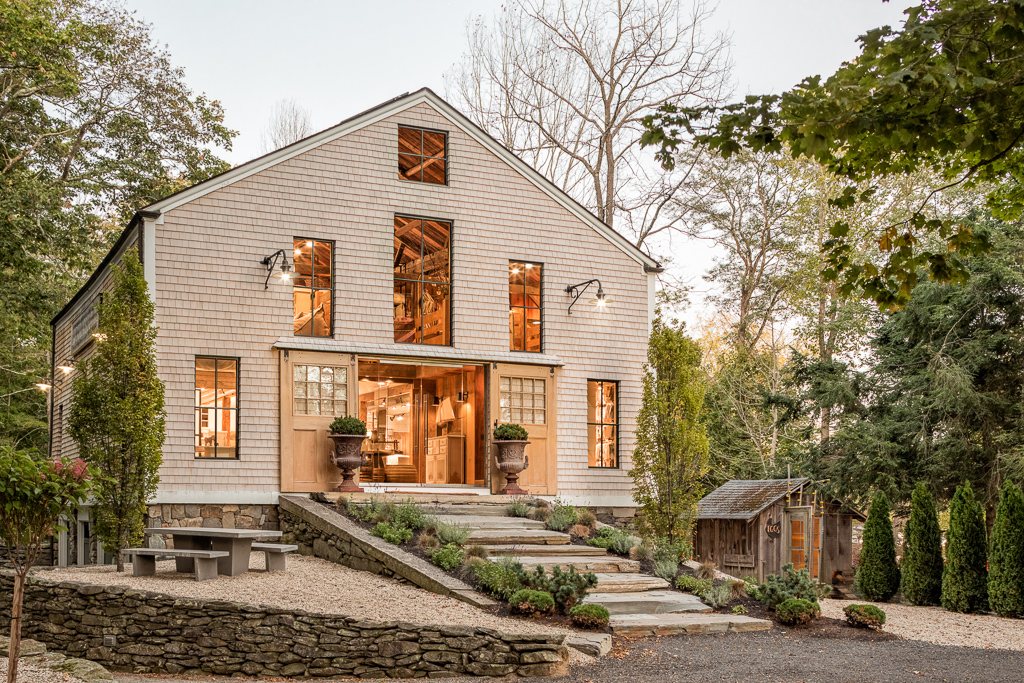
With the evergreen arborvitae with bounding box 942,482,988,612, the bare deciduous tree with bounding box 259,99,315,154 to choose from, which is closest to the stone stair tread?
the evergreen arborvitae with bounding box 942,482,988,612

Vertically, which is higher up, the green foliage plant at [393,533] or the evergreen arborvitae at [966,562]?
the green foliage plant at [393,533]

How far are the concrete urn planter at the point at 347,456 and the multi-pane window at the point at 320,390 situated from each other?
593 mm

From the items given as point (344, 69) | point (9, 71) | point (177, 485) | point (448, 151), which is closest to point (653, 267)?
point (448, 151)

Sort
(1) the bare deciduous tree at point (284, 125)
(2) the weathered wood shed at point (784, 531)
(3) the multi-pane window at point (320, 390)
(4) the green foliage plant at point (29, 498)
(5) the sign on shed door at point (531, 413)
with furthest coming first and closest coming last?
(1) the bare deciduous tree at point (284, 125), (2) the weathered wood shed at point (784, 531), (5) the sign on shed door at point (531, 413), (3) the multi-pane window at point (320, 390), (4) the green foliage plant at point (29, 498)

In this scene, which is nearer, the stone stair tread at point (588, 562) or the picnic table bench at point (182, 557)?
the picnic table bench at point (182, 557)

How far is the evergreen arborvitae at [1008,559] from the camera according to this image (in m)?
12.2

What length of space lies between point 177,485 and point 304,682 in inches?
213

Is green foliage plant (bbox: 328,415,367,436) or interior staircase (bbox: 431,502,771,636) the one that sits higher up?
green foliage plant (bbox: 328,415,367,436)

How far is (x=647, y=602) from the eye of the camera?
973 cm

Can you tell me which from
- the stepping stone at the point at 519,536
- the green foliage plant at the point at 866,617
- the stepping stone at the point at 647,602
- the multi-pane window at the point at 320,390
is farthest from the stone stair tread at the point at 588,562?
the multi-pane window at the point at 320,390

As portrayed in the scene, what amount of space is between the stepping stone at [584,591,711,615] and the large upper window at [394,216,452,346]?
5603 mm

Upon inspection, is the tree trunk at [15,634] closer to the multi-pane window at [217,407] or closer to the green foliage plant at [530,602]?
the green foliage plant at [530,602]

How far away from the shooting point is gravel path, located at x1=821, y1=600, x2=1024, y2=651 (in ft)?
32.6

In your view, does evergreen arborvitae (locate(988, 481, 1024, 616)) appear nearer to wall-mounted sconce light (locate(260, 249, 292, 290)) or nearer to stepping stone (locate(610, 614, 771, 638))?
stepping stone (locate(610, 614, 771, 638))
